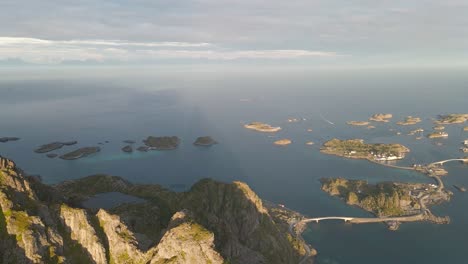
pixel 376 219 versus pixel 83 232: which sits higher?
pixel 83 232

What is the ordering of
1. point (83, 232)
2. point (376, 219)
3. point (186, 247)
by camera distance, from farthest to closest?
point (376, 219), point (83, 232), point (186, 247)

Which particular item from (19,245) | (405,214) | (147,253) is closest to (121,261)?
(147,253)

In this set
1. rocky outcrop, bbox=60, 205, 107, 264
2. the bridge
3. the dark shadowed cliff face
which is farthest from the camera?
the bridge

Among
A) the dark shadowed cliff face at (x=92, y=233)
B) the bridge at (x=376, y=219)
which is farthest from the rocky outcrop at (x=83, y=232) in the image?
the bridge at (x=376, y=219)

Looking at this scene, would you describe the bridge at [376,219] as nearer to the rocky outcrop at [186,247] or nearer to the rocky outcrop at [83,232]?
the rocky outcrop at [186,247]

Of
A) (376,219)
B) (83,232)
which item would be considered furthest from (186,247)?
(376,219)

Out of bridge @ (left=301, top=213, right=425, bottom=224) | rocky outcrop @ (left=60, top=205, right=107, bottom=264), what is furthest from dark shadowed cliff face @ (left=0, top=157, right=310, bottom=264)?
bridge @ (left=301, top=213, right=425, bottom=224)

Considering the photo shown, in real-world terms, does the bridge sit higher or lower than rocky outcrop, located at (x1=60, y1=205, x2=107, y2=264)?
lower

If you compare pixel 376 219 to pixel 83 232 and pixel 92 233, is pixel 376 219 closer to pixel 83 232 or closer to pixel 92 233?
pixel 92 233

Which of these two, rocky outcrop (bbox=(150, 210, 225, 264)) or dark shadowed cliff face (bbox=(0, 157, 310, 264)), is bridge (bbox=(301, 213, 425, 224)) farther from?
rocky outcrop (bbox=(150, 210, 225, 264))

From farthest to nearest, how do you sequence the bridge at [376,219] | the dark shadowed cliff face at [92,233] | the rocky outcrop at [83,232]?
the bridge at [376,219] < the rocky outcrop at [83,232] < the dark shadowed cliff face at [92,233]

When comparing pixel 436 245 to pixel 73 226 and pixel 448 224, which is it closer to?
pixel 448 224
